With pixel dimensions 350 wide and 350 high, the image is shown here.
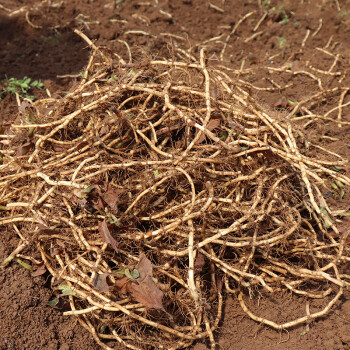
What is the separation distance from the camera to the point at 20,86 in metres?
2.62

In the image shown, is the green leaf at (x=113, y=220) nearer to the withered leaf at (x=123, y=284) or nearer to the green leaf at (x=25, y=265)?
the withered leaf at (x=123, y=284)

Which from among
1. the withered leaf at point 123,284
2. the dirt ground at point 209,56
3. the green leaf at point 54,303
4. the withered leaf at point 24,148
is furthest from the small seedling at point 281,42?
the green leaf at point 54,303

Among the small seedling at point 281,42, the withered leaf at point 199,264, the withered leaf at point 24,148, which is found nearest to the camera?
the withered leaf at point 199,264

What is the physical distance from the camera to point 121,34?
3.05 meters

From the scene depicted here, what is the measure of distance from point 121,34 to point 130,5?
1.70 ft

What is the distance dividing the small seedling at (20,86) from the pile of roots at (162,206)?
0.70 metres

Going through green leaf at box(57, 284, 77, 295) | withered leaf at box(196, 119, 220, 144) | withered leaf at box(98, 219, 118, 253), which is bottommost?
green leaf at box(57, 284, 77, 295)

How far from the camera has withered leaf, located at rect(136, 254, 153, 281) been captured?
5.02ft

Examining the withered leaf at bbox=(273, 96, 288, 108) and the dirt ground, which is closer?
the dirt ground

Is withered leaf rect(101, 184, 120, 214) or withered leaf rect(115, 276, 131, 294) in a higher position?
withered leaf rect(101, 184, 120, 214)

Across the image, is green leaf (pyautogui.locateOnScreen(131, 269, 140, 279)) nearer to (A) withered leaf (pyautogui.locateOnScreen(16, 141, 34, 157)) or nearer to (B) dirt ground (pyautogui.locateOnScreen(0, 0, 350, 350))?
(B) dirt ground (pyautogui.locateOnScreen(0, 0, 350, 350))

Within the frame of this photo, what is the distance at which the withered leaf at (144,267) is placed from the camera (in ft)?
5.02

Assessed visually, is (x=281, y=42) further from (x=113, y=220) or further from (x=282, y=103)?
(x=113, y=220)

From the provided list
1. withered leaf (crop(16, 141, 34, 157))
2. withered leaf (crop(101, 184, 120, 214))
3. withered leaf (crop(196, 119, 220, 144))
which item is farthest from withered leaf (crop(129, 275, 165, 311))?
withered leaf (crop(16, 141, 34, 157))
